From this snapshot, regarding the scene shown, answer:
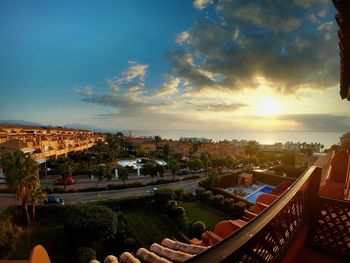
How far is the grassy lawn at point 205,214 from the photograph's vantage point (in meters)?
22.6

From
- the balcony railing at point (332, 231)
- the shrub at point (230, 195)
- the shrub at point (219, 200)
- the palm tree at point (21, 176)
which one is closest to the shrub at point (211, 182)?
the shrub at point (230, 195)

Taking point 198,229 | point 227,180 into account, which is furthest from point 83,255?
point 227,180

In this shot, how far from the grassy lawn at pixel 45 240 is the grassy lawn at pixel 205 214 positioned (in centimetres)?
1118

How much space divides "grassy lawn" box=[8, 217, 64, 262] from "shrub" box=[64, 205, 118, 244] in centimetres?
128

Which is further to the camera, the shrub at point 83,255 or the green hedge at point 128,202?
the green hedge at point 128,202

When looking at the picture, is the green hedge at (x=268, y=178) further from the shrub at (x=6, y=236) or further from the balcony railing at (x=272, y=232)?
the balcony railing at (x=272, y=232)

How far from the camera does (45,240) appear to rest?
17844 millimetres

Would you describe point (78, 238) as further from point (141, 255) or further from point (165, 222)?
point (141, 255)

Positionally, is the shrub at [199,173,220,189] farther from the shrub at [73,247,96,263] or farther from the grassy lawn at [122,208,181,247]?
the shrub at [73,247,96,263]

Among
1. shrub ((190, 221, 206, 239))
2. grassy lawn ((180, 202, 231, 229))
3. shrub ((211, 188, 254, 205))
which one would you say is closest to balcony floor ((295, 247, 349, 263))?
shrub ((190, 221, 206, 239))

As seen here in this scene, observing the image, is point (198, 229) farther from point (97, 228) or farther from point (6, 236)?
point (6, 236)

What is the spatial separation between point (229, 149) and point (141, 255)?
72.6 metres

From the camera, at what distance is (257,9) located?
985cm

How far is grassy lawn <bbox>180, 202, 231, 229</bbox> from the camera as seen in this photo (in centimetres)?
2262
